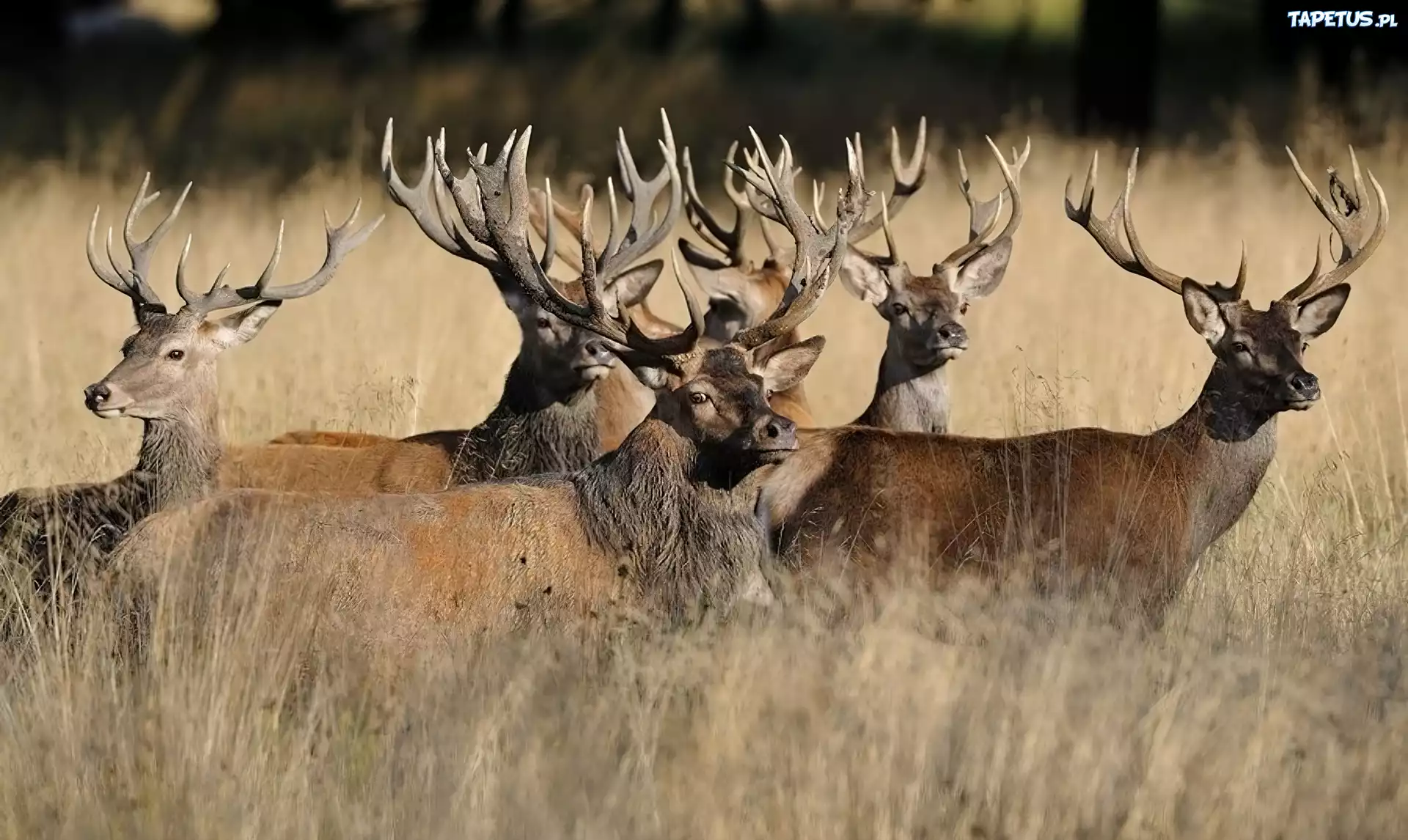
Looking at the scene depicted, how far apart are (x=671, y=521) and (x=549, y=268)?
74.6 inches

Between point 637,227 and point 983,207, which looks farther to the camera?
point 983,207

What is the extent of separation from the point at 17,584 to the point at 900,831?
2.69 meters

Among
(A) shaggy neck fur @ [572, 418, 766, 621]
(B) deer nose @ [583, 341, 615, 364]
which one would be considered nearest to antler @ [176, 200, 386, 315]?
(B) deer nose @ [583, 341, 615, 364]

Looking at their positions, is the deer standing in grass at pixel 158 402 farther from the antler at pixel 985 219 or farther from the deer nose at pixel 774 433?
the antler at pixel 985 219

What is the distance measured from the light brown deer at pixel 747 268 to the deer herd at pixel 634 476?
1.02 metres

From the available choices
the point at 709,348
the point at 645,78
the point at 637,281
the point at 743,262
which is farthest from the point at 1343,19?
the point at 709,348

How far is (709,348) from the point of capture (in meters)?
5.98

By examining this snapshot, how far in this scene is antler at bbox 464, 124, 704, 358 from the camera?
5.91 m

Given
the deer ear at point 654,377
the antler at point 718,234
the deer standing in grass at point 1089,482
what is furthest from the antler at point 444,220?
the antler at point 718,234

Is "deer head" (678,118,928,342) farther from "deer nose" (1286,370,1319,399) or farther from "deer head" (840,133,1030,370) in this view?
"deer nose" (1286,370,1319,399)

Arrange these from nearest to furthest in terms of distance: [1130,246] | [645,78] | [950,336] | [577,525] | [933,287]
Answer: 1. [577,525]
2. [1130,246]
3. [950,336]
4. [933,287]
5. [645,78]

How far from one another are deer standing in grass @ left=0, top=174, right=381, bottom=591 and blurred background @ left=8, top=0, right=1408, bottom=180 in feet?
27.5

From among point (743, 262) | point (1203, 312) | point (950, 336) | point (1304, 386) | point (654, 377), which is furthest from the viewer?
point (743, 262)

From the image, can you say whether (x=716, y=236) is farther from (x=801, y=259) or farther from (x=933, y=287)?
(x=801, y=259)
